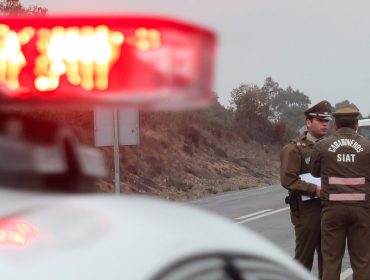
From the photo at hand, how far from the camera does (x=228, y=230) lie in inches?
29.9

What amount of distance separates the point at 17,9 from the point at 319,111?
185 inches

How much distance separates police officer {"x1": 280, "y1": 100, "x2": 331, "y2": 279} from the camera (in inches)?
207

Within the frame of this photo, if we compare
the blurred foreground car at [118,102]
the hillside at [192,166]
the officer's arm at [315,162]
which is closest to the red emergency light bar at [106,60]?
the blurred foreground car at [118,102]

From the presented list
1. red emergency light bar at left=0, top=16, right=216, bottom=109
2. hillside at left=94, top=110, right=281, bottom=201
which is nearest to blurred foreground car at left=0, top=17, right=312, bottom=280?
red emergency light bar at left=0, top=16, right=216, bottom=109

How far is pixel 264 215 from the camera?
12602 mm

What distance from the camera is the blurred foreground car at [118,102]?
0.64 meters

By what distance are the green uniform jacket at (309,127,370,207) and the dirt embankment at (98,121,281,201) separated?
10296mm

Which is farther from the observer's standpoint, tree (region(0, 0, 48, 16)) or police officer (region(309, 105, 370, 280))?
police officer (region(309, 105, 370, 280))

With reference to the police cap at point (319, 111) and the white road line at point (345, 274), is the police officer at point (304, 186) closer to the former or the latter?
the police cap at point (319, 111)

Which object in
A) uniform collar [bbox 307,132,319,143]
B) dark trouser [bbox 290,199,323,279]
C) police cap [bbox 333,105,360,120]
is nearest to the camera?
police cap [bbox 333,105,360,120]

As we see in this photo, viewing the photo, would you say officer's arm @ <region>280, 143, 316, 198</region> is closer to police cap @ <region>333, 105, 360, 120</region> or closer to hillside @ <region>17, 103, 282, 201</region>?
police cap @ <region>333, 105, 360, 120</region>

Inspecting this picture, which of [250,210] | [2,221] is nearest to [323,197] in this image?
[2,221]

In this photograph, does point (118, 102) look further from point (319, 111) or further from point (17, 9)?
point (319, 111)

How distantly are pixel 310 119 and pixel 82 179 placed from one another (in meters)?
4.63
